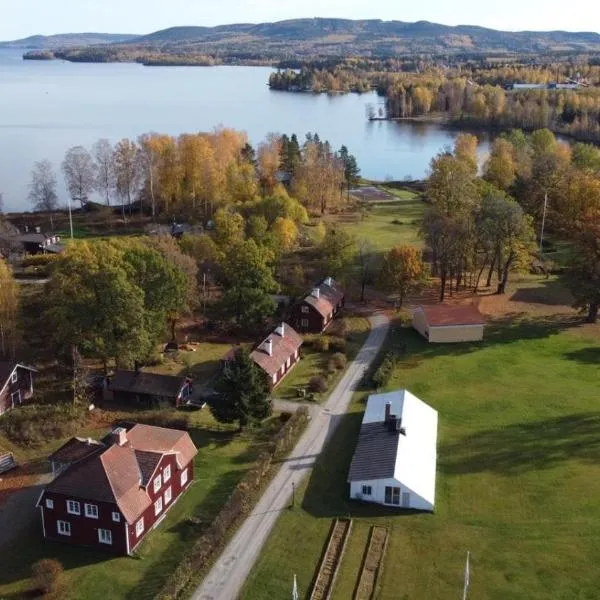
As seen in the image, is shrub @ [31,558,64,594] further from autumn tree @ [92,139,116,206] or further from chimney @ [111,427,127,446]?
autumn tree @ [92,139,116,206]

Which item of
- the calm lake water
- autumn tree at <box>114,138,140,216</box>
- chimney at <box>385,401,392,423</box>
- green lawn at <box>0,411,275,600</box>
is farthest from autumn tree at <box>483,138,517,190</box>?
green lawn at <box>0,411,275,600</box>

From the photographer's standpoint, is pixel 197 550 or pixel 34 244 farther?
pixel 34 244

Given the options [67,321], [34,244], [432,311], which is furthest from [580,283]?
[34,244]

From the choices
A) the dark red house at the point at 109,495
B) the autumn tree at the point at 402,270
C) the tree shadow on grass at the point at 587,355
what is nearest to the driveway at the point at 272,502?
the dark red house at the point at 109,495

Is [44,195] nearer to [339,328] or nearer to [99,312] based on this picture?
[339,328]

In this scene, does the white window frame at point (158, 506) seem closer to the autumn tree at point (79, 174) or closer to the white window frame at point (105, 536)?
the white window frame at point (105, 536)

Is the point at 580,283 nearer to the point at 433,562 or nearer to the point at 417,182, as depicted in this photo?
the point at 433,562
